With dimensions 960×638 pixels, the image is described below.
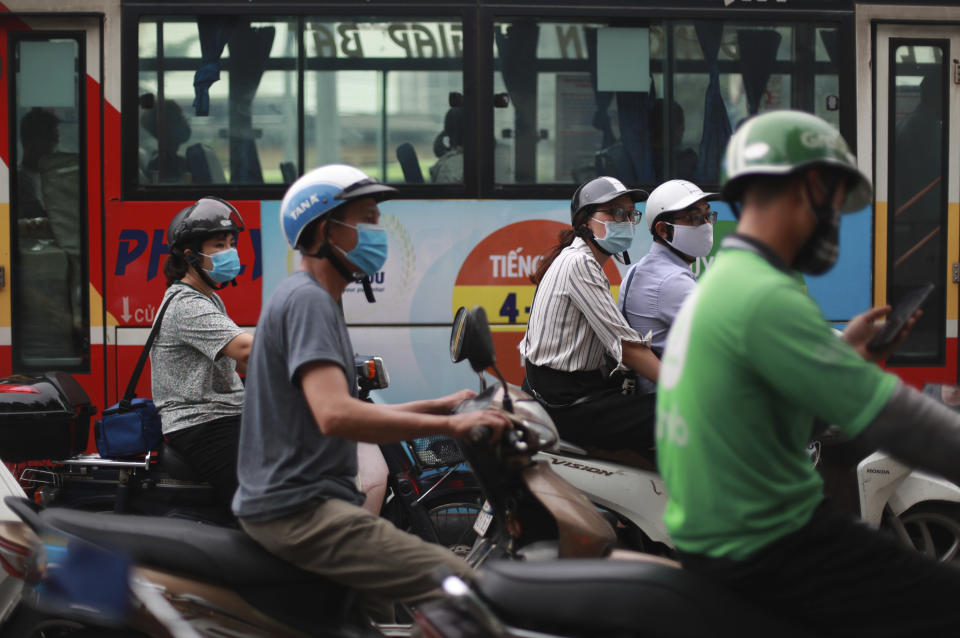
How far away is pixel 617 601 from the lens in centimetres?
214

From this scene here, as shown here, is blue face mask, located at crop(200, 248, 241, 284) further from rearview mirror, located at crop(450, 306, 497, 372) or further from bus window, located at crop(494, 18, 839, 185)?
bus window, located at crop(494, 18, 839, 185)

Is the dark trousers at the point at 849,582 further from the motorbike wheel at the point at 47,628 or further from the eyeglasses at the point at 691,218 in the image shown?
the eyeglasses at the point at 691,218

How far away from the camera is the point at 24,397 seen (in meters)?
4.38

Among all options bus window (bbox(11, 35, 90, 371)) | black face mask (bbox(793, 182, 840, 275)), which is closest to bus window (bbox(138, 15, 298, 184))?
bus window (bbox(11, 35, 90, 371))

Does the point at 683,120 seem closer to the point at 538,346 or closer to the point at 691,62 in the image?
the point at 691,62

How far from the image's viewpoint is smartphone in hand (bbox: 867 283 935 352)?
233 cm

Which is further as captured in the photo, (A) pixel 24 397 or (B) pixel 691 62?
(B) pixel 691 62

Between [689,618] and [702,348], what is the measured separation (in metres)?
0.57

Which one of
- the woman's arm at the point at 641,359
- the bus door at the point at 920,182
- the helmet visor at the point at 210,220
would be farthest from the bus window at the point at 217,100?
the bus door at the point at 920,182

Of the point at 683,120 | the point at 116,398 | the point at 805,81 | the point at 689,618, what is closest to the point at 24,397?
the point at 116,398

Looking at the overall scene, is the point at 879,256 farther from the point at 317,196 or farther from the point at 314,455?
the point at 314,455

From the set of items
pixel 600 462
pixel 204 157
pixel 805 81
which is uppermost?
pixel 805 81

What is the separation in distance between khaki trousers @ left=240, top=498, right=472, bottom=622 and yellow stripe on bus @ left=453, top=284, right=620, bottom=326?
343cm

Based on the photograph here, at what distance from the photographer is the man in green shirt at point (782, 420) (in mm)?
1913
